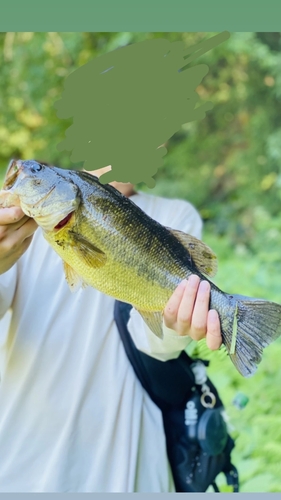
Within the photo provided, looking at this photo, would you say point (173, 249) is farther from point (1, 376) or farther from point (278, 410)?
point (278, 410)

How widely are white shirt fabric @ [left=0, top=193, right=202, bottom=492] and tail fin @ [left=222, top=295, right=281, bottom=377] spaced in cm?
17

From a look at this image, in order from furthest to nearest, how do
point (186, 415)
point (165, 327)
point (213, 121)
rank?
point (213, 121), point (186, 415), point (165, 327)

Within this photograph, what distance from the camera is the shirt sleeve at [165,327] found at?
93cm

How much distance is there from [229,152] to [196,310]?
13.4 feet

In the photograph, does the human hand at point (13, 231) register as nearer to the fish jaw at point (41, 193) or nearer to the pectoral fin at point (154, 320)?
the fish jaw at point (41, 193)

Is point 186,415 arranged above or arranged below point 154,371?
below

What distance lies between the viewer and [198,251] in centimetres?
82

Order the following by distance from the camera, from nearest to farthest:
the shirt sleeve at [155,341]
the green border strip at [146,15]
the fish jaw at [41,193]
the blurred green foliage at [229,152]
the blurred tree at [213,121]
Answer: the fish jaw at [41,193] → the shirt sleeve at [155,341] → the green border strip at [146,15] → the blurred green foliage at [229,152] → the blurred tree at [213,121]

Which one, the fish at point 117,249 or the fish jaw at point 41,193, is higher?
the fish jaw at point 41,193

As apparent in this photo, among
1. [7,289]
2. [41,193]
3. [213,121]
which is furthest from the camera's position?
[213,121]

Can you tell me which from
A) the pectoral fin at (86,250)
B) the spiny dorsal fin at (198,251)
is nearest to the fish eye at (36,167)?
the pectoral fin at (86,250)

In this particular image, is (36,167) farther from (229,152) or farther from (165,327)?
(229,152)

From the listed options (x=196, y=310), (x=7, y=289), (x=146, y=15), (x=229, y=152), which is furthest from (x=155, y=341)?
(x=229, y=152)

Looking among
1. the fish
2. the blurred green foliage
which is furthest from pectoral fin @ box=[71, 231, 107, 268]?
the blurred green foliage
